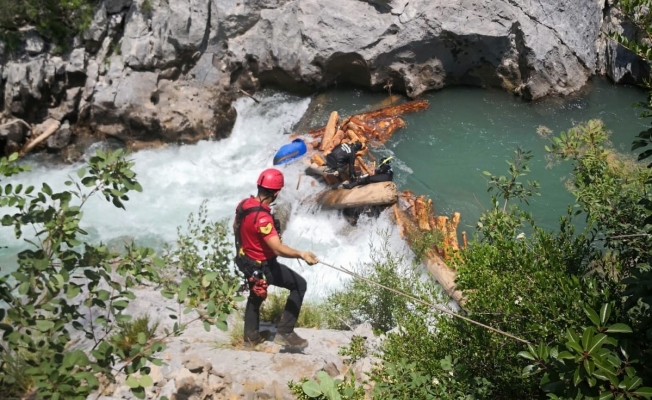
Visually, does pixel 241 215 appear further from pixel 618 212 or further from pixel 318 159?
pixel 318 159

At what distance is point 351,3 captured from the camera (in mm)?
12273

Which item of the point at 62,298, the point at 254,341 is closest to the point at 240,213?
the point at 254,341

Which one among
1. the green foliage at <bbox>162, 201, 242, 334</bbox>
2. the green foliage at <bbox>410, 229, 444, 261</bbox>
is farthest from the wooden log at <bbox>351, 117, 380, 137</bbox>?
the green foliage at <bbox>162, 201, 242, 334</bbox>

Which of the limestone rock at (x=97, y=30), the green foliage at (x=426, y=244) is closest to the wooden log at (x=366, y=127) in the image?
the green foliage at (x=426, y=244)

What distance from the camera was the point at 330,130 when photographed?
421 inches

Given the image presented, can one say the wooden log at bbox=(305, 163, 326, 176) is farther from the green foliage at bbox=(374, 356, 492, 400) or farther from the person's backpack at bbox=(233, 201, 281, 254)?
the green foliage at bbox=(374, 356, 492, 400)

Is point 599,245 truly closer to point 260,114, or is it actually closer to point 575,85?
point 575,85

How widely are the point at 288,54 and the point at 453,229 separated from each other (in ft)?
18.8

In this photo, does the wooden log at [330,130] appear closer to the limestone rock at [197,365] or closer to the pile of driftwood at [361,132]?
the pile of driftwood at [361,132]

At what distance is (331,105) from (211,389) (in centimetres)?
852

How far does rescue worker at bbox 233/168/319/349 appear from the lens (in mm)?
4738

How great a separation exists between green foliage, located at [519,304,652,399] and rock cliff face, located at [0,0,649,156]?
9.73 meters

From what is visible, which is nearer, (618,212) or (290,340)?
(618,212)

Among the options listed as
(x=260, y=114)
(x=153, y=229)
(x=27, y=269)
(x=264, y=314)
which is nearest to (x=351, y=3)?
(x=260, y=114)
